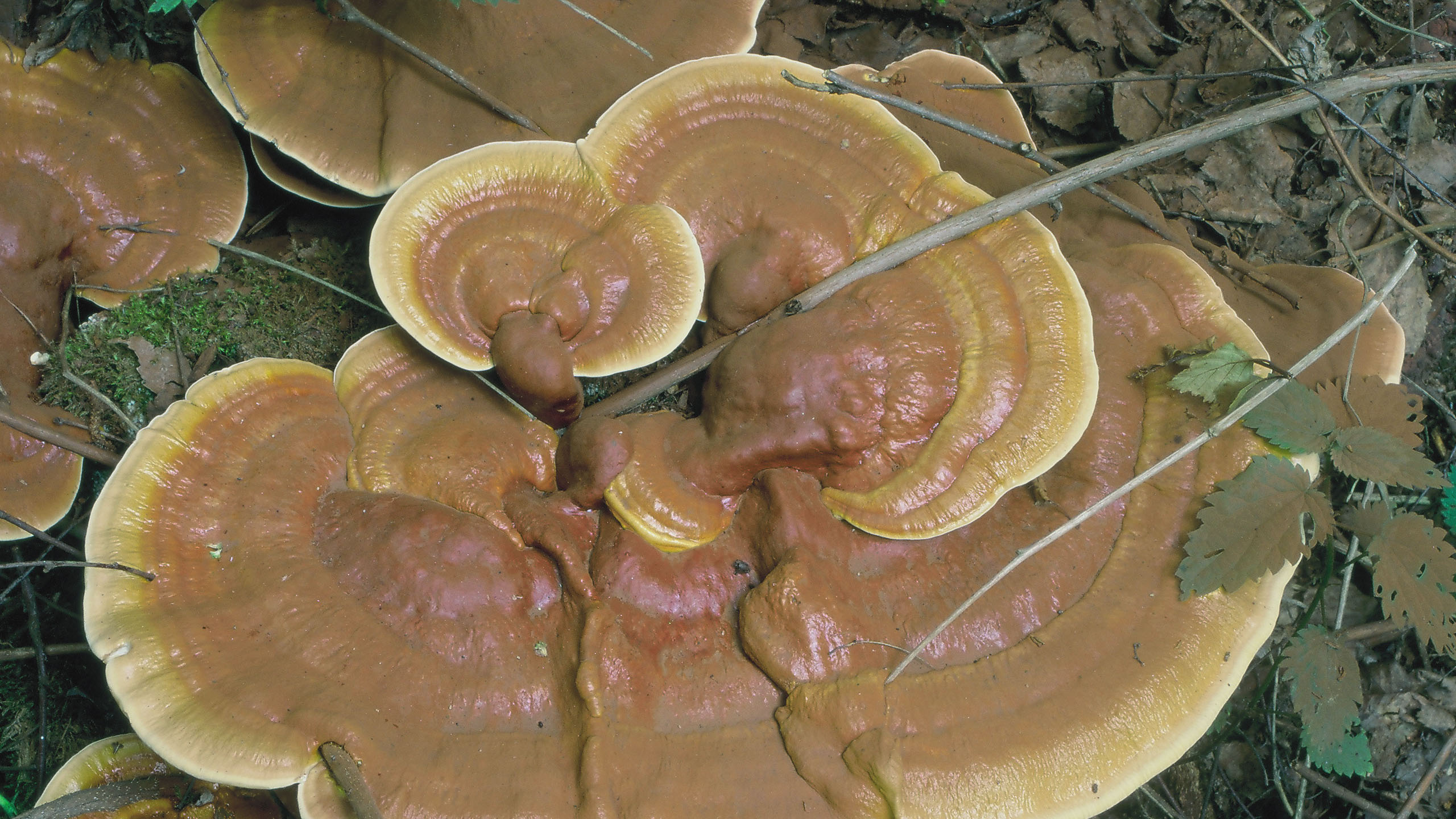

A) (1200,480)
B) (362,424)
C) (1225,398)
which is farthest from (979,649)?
(362,424)

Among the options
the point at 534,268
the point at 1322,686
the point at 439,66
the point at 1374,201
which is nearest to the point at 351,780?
the point at 534,268

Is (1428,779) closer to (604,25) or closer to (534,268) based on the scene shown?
(534,268)

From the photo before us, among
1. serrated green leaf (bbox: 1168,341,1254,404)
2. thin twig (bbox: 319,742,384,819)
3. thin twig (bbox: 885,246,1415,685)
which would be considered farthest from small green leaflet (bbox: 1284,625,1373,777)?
thin twig (bbox: 319,742,384,819)

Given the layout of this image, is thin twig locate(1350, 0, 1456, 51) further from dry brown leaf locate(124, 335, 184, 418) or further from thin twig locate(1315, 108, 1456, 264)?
dry brown leaf locate(124, 335, 184, 418)

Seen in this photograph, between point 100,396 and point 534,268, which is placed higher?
point 534,268

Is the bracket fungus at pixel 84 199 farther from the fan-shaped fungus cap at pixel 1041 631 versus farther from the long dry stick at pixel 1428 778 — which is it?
the long dry stick at pixel 1428 778

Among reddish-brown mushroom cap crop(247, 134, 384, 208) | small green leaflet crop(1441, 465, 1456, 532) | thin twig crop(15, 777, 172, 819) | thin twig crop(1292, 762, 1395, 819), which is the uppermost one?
reddish-brown mushroom cap crop(247, 134, 384, 208)
